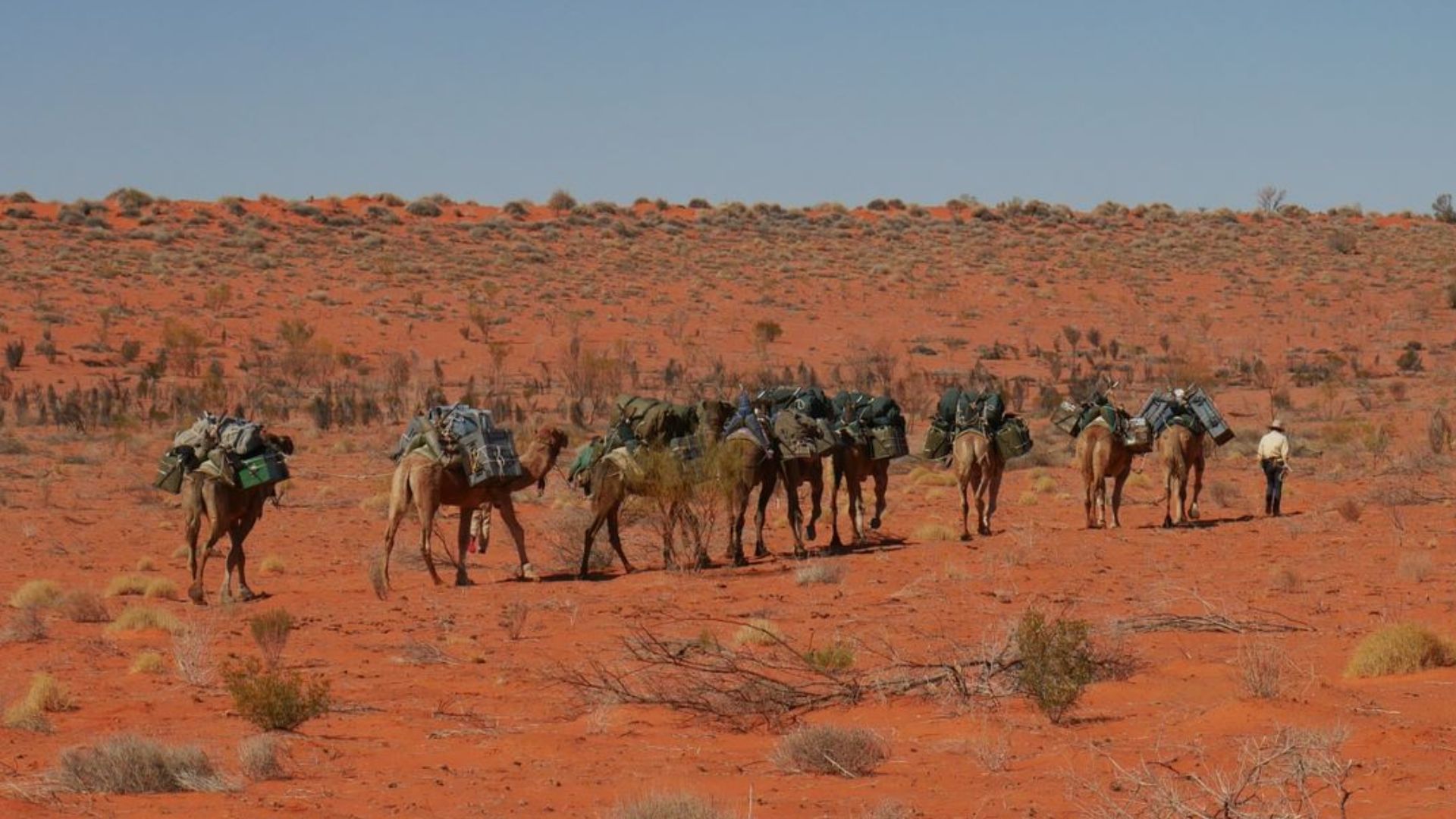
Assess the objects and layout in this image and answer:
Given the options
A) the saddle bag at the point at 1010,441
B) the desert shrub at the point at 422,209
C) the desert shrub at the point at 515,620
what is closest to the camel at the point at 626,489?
the desert shrub at the point at 515,620

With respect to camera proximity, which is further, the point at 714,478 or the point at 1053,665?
the point at 714,478

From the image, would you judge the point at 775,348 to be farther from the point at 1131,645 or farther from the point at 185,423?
the point at 1131,645

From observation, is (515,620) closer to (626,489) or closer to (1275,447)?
(626,489)

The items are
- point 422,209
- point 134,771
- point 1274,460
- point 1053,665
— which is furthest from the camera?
point 422,209

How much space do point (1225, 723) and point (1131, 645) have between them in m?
3.34

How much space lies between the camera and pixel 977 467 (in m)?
23.8

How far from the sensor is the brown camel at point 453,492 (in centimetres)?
1992

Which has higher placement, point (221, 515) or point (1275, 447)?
point (1275, 447)

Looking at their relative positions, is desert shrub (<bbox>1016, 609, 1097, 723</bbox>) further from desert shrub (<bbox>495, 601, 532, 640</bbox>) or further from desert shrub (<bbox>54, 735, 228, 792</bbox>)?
desert shrub (<bbox>495, 601, 532, 640</bbox>)

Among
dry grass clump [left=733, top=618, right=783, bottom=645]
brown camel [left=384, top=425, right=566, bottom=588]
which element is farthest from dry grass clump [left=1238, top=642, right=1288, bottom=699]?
brown camel [left=384, top=425, right=566, bottom=588]

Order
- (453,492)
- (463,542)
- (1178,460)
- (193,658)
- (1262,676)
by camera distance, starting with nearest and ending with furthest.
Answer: (1262,676)
(193,658)
(453,492)
(463,542)
(1178,460)

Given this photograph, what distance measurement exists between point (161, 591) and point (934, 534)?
9772 mm

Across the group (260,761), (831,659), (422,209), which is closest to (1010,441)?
(831,659)

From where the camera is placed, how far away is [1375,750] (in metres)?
10.5
